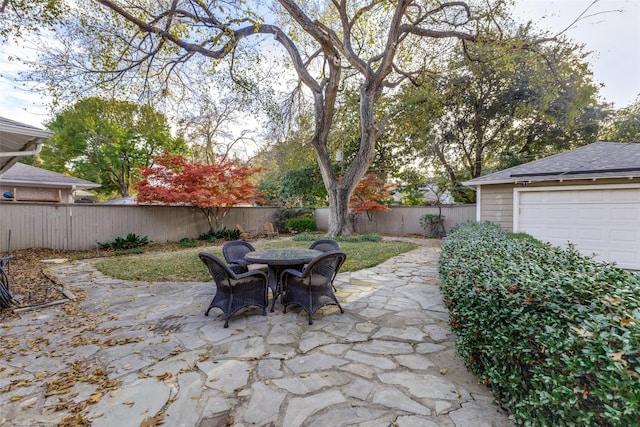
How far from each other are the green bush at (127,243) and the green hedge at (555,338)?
403 inches

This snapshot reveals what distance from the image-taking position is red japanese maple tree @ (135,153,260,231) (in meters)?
9.72

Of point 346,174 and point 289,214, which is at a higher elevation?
point 346,174

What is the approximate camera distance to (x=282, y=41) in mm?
9484

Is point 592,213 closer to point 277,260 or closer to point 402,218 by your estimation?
point 277,260

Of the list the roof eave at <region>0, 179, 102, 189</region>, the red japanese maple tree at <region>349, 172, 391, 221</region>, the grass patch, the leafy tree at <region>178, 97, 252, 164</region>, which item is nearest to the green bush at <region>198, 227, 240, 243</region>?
the grass patch

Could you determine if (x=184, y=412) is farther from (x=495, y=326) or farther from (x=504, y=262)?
(x=504, y=262)

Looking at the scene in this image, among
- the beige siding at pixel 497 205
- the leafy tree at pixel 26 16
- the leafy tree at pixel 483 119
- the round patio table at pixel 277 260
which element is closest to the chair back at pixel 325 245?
the round patio table at pixel 277 260

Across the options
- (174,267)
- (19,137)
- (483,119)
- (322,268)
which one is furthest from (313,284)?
(483,119)

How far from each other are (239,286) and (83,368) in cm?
153

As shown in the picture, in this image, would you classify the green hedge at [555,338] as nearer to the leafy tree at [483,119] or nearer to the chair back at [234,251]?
the chair back at [234,251]

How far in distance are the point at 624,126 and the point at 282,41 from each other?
44.8 feet

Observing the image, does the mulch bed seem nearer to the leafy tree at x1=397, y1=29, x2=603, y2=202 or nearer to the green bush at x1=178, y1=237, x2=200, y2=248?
the green bush at x1=178, y1=237, x2=200, y2=248

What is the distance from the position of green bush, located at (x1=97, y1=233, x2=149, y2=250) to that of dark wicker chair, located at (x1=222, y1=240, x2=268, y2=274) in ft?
21.9

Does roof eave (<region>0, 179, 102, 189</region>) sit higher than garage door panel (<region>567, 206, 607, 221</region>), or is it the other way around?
roof eave (<region>0, 179, 102, 189</region>)
